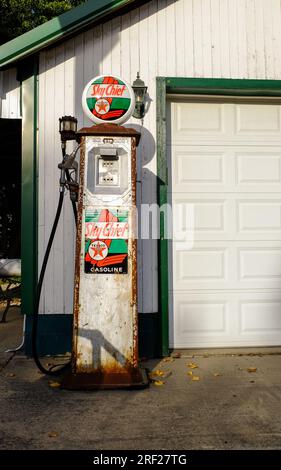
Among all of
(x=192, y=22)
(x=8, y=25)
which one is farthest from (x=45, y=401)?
(x=8, y=25)

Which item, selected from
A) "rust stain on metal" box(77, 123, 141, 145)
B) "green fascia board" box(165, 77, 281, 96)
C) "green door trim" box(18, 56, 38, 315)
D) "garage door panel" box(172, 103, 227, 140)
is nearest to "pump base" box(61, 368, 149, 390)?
"green door trim" box(18, 56, 38, 315)

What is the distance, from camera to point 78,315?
3555mm

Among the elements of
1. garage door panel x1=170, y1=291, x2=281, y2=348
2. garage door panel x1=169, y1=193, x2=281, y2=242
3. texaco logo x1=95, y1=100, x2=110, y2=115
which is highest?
texaco logo x1=95, y1=100, x2=110, y2=115

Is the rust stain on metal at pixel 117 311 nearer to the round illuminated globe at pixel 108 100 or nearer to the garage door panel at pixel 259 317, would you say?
the round illuminated globe at pixel 108 100

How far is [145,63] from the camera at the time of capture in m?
4.62

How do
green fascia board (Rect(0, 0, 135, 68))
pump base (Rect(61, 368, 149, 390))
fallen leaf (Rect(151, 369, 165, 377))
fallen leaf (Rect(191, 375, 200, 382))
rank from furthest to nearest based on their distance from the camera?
1. green fascia board (Rect(0, 0, 135, 68))
2. fallen leaf (Rect(151, 369, 165, 377))
3. fallen leaf (Rect(191, 375, 200, 382))
4. pump base (Rect(61, 368, 149, 390))

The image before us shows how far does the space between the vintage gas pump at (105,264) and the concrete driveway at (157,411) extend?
0.26 m

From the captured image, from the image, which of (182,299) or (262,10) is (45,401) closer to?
(182,299)

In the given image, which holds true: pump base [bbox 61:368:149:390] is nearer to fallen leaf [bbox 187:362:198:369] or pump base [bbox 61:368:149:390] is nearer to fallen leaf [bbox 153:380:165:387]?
fallen leaf [bbox 153:380:165:387]

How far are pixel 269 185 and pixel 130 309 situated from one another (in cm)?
240

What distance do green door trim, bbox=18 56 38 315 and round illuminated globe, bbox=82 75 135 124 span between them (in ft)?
3.48

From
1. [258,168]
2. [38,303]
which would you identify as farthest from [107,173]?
[258,168]

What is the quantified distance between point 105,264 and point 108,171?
31.7 inches

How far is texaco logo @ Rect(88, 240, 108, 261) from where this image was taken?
356cm
